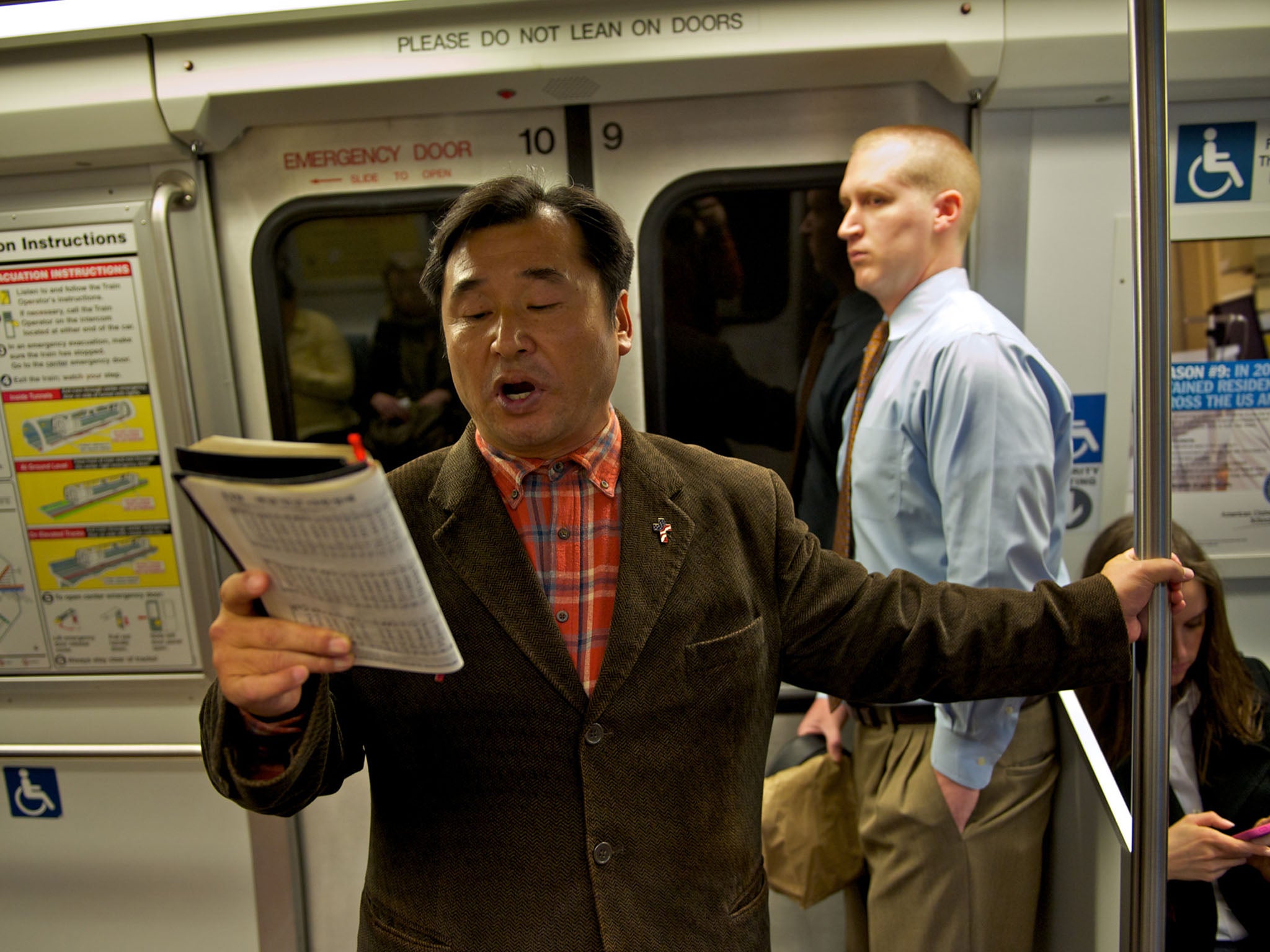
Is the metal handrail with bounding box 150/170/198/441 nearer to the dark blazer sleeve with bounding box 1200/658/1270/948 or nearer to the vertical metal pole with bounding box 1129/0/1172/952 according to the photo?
the vertical metal pole with bounding box 1129/0/1172/952

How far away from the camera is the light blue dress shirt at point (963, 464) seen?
1870 mm

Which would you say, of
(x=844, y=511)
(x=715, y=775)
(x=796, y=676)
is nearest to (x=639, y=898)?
(x=715, y=775)

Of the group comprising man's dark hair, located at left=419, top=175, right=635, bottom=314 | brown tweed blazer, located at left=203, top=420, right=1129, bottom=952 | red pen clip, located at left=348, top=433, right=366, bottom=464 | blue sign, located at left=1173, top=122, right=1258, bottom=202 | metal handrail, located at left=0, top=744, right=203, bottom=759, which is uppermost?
blue sign, located at left=1173, top=122, right=1258, bottom=202

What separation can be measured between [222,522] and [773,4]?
1.72 m

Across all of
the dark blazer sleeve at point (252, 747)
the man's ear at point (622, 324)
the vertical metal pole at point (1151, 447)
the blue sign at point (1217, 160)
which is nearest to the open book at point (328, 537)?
the dark blazer sleeve at point (252, 747)

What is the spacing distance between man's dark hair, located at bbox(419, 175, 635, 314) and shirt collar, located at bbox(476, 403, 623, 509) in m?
0.23

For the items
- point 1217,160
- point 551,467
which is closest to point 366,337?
point 551,467

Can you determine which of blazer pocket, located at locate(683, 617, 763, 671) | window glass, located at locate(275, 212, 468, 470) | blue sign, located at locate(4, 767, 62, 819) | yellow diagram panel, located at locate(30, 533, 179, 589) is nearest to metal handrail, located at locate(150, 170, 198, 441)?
window glass, located at locate(275, 212, 468, 470)

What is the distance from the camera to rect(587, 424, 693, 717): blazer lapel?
1279mm

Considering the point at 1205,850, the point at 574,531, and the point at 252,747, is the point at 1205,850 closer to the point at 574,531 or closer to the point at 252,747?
the point at 574,531

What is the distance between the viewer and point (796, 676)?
1541 mm

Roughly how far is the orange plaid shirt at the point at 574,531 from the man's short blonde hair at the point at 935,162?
1.18 m

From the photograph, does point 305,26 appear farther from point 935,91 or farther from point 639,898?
point 639,898

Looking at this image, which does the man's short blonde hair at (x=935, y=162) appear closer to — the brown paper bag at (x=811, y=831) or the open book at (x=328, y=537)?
the brown paper bag at (x=811, y=831)
